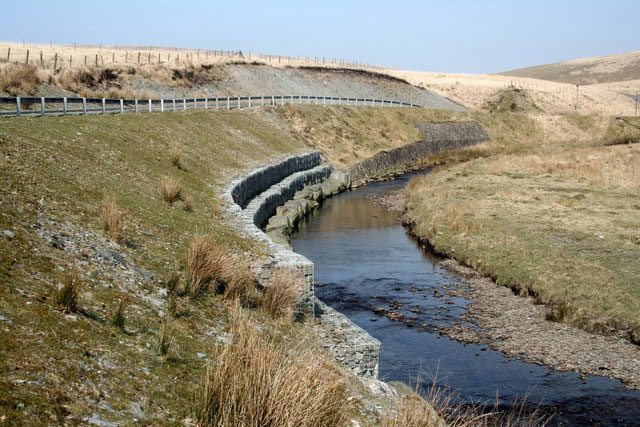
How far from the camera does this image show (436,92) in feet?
390

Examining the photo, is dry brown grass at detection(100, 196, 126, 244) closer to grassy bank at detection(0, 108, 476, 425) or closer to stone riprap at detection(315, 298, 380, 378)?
grassy bank at detection(0, 108, 476, 425)

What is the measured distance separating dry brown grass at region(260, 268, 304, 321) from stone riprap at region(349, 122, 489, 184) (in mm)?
36574

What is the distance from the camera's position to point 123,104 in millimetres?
37812

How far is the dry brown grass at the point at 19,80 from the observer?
4250 centimetres

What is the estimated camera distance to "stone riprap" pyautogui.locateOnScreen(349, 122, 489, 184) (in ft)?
180

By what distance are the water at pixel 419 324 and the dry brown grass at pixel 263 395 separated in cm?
392

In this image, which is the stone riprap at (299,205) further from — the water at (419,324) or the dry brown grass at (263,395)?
the dry brown grass at (263,395)

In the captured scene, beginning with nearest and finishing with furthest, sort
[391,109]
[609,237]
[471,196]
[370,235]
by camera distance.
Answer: [609,237]
[370,235]
[471,196]
[391,109]

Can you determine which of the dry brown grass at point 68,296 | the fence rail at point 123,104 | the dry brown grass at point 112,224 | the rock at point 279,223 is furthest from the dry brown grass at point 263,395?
the fence rail at point 123,104

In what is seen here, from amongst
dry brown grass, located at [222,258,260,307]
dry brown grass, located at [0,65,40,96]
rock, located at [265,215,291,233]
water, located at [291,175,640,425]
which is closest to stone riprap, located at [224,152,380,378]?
rock, located at [265,215,291,233]

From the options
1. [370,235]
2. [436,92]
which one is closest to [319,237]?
[370,235]

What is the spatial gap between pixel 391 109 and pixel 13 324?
68.2 metres

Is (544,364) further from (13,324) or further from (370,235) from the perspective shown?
(370,235)

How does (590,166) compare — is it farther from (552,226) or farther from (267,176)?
(267,176)
